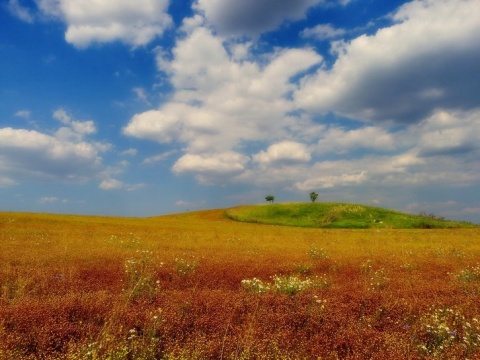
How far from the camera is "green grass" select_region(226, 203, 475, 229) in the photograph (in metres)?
53.8

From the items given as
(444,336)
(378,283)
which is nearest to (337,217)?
(378,283)

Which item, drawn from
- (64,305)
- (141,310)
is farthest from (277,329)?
(64,305)

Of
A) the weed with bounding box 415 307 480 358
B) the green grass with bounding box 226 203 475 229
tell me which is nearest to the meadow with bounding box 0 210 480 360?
the weed with bounding box 415 307 480 358

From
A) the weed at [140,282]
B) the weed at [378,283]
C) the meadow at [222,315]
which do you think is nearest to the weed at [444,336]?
the meadow at [222,315]

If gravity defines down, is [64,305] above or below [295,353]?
above

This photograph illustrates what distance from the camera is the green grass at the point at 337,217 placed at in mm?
53781

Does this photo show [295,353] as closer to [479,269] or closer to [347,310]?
[347,310]

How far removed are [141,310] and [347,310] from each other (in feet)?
15.0

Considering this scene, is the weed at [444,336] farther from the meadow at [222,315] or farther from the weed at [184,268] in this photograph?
the weed at [184,268]

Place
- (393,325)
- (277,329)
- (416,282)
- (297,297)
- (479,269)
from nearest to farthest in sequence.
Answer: (277,329), (393,325), (297,297), (416,282), (479,269)

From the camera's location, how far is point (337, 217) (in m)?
57.6

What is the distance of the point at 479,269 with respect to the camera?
12.8 m

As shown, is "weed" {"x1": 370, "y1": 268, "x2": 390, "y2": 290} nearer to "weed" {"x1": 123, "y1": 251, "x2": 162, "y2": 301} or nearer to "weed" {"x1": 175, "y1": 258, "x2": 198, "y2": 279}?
"weed" {"x1": 175, "y1": 258, "x2": 198, "y2": 279}

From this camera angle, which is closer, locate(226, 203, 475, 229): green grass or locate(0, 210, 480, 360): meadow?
locate(0, 210, 480, 360): meadow
